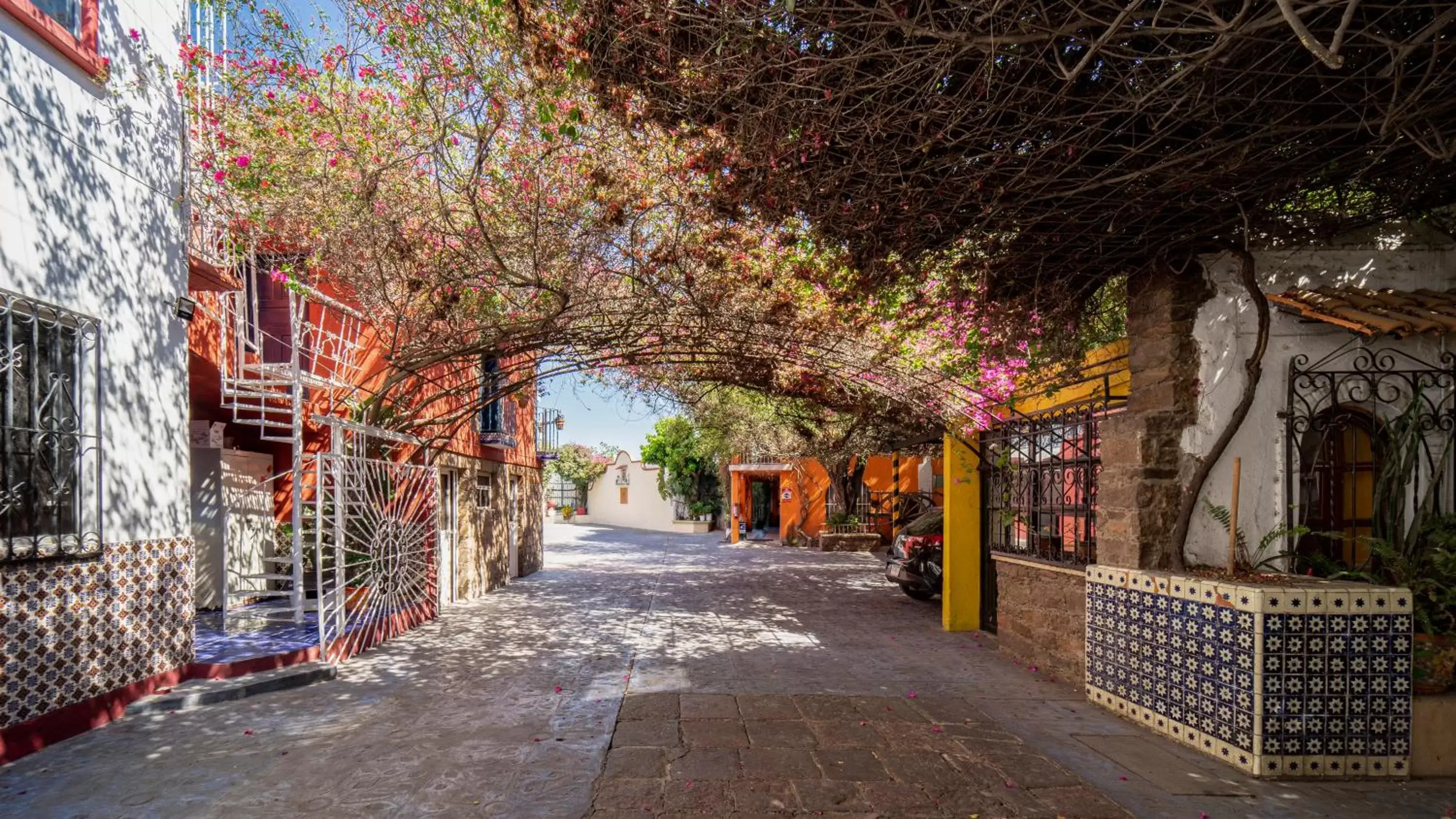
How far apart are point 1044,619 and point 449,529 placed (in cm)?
804

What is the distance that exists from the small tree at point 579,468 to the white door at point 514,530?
823 inches

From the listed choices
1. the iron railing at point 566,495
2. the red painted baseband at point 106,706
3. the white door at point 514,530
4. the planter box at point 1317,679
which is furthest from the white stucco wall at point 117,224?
the iron railing at point 566,495

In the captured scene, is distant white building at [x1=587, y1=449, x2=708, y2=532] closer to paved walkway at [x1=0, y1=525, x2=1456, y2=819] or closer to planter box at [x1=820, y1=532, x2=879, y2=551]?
planter box at [x1=820, y1=532, x2=879, y2=551]

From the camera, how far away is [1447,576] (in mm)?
4320

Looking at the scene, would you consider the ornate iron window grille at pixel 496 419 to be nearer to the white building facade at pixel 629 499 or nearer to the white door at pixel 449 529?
the white door at pixel 449 529

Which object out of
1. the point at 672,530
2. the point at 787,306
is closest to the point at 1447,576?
the point at 787,306

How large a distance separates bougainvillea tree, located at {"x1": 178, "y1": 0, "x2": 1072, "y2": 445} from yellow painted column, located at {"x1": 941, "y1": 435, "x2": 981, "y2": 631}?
0.97 meters

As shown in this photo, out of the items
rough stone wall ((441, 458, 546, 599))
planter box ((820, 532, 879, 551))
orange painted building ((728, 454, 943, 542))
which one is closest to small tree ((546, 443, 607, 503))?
orange painted building ((728, 454, 943, 542))

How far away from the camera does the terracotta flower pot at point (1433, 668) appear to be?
13.8 ft

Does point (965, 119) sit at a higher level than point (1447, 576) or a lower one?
higher

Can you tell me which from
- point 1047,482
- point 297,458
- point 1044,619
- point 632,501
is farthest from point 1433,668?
point 632,501

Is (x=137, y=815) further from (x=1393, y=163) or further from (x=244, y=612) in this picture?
(x=1393, y=163)

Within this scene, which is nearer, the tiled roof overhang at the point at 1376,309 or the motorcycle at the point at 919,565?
the tiled roof overhang at the point at 1376,309

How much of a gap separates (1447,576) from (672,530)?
95.1 ft
